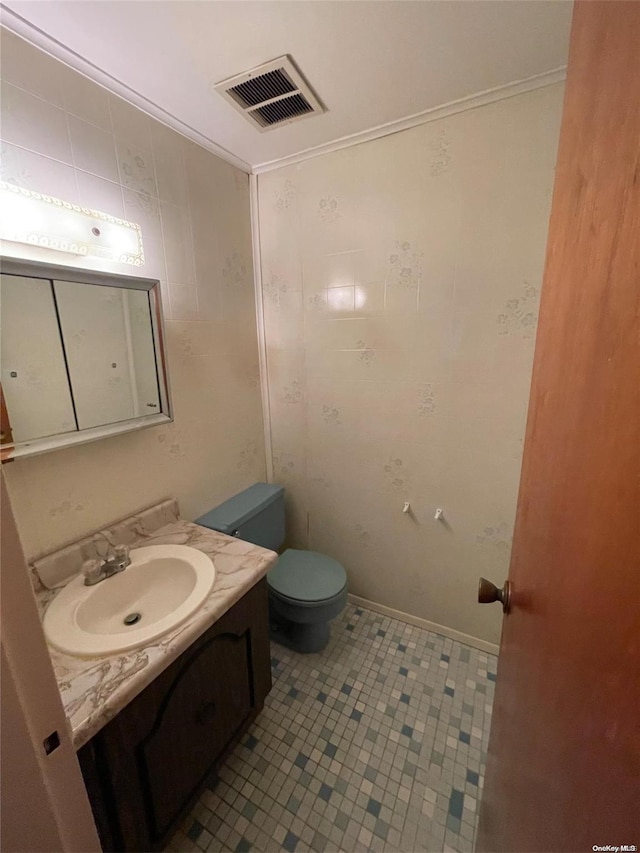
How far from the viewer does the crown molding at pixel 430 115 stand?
1092 millimetres

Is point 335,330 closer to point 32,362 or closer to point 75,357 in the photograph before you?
point 75,357

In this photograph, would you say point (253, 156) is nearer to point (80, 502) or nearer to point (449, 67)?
point (449, 67)

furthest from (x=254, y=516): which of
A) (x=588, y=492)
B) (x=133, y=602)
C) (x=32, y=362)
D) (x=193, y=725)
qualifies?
(x=588, y=492)

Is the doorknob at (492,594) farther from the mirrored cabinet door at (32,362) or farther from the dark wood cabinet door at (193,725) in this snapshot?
the mirrored cabinet door at (32,362)

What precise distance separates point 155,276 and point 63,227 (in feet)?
1.08

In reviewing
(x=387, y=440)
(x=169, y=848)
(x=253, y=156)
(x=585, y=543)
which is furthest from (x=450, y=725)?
(x=253, y=156)

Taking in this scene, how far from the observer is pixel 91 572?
1038 millimetres

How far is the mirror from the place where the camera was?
90 centimetres

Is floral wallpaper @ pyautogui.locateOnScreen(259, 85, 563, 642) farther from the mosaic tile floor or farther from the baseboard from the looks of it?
the mosaic tile floor

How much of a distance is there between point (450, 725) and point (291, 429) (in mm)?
1455

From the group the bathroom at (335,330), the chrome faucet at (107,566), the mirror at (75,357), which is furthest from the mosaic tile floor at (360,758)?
the mirror at (75,357)

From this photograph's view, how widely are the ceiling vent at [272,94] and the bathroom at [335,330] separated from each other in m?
0.04

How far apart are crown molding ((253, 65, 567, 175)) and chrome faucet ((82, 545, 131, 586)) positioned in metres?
1.76

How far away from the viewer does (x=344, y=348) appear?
63.6 inches
